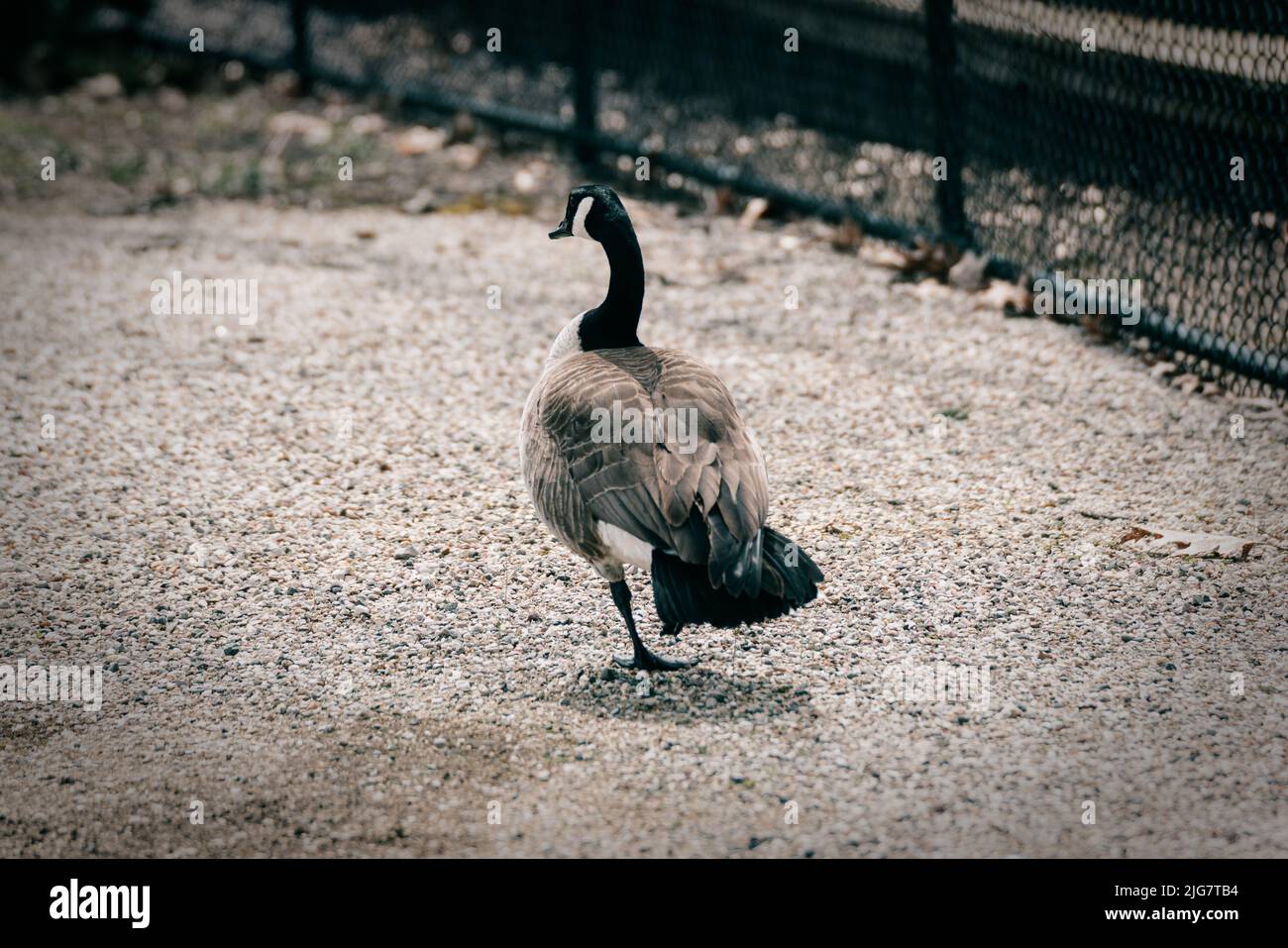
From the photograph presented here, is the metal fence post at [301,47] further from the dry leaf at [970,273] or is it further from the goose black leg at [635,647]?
the goose black leg at [635,647]

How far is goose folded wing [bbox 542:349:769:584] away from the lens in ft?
11.4

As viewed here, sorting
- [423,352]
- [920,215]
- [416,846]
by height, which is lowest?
[416,846]

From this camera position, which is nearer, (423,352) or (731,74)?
(423,352)

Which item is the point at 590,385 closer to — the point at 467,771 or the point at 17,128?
the point at 467,771

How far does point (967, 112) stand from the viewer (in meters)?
7.15

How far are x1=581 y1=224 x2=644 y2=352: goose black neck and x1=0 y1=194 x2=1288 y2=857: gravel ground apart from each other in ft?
2.46

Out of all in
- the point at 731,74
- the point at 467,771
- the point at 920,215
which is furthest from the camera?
the point at 731,74

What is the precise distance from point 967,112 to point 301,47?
563 cm

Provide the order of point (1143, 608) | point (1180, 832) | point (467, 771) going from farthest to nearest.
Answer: point (1143, 608) → point (467, 771) → point (1180, 832)

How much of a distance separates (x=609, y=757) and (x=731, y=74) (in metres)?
6.00

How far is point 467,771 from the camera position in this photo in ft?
11.3

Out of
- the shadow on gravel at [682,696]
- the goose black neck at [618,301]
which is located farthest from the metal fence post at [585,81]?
the shadow on gravel at [682,696]

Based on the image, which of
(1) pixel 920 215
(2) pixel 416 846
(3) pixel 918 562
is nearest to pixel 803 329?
(1) pixel 920 215

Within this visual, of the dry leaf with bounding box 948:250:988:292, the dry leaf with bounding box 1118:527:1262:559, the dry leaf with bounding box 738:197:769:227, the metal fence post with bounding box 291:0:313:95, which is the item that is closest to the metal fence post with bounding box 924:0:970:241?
the dry leaf with bounding box 948:250:988:292
